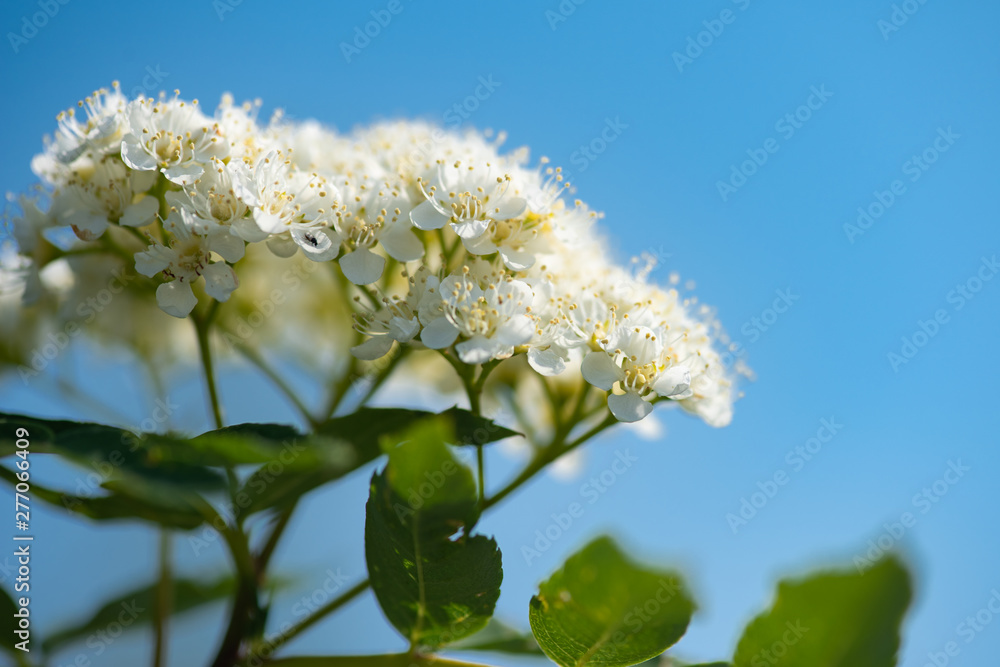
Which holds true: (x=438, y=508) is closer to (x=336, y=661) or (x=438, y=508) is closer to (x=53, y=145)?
(x=336, y=661)

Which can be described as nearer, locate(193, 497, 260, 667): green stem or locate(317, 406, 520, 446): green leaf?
locate(317, 406, 520, 446): green leaf

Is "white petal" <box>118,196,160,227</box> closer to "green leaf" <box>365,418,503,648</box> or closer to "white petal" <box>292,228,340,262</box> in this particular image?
"white petal" <box>292,228,340,262</box>

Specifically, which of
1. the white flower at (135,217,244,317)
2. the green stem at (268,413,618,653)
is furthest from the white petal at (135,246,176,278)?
the green stem at (268,413,618,653)

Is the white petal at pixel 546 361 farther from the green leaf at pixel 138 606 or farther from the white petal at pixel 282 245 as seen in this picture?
the green leaf at pixel 138 606

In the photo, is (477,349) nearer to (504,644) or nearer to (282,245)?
(282,245)

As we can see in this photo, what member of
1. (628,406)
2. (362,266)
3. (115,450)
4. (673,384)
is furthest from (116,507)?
(673,384)

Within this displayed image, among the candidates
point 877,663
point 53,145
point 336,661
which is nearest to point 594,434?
point 336,661
